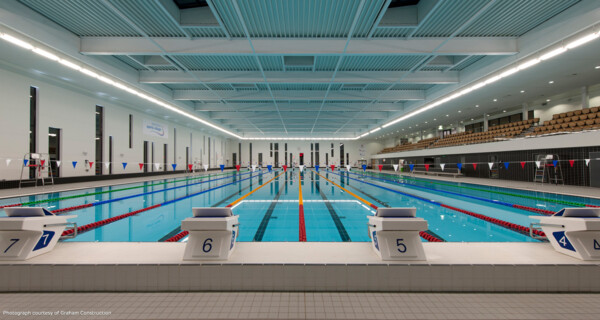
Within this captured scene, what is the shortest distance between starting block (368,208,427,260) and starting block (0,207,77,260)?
3.04 metres

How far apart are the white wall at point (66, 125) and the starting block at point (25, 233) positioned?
9.27m

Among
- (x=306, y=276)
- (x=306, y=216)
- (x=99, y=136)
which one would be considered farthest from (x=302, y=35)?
(x=99, y=136)

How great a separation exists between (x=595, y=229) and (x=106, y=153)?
16.2 meters

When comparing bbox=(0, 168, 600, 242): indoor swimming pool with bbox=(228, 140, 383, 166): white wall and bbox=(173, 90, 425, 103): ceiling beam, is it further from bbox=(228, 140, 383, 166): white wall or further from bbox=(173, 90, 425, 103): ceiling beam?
bbox=(228, 140, 383, 166): white wall

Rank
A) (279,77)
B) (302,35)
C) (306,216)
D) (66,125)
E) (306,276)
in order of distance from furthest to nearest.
A: (66,125), (279,77), (302,35), (306,216), (306,276)

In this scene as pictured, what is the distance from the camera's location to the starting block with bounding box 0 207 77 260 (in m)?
2.00

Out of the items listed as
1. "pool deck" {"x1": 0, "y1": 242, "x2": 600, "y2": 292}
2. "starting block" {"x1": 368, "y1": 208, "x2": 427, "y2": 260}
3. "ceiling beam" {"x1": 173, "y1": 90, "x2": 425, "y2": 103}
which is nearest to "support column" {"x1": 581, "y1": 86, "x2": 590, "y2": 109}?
"ceiling beam" {"x1": 173, "y1": 90, "x2": 425, "y2": 103}

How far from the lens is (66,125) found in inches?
394

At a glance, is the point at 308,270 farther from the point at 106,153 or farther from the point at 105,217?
the point at 106,153

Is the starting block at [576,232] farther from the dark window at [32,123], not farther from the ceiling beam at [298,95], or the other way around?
the dark window at [32,123]

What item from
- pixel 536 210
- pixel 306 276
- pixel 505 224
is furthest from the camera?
pixel 536 210

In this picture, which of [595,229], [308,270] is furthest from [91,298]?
[595,229]

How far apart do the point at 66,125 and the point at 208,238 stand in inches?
485

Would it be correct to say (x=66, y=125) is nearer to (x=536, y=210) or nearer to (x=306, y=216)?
(x=306, y=216)
